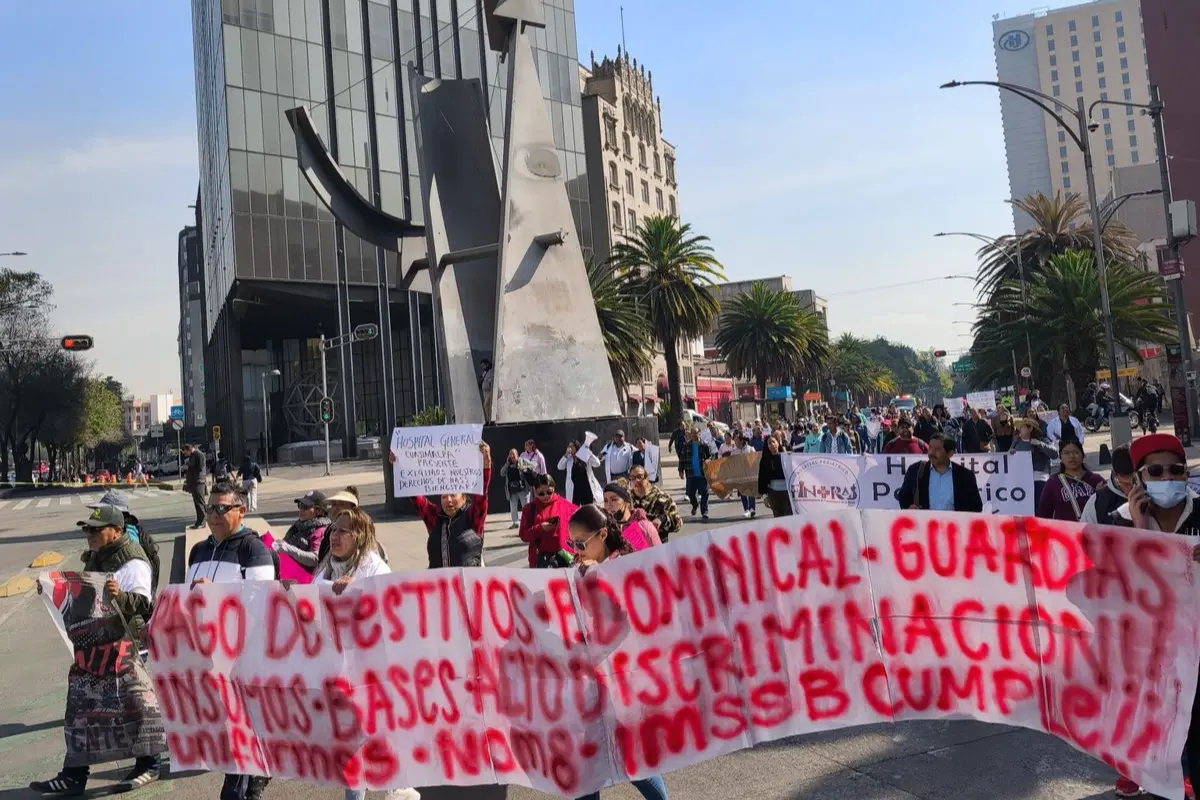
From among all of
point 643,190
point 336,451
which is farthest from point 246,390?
point 643,190

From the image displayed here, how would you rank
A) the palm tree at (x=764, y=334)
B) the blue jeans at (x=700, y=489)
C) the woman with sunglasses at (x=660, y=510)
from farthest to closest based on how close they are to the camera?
the palm tree at (x=764, y=334) < the blue jeans at (x=700, y=489) < the woman with sunglasses at (x=660, y=510)

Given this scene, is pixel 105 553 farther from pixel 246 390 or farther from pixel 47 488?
pixel 246 390

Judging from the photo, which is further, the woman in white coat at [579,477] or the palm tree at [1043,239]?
the palm tree at [1043,239]

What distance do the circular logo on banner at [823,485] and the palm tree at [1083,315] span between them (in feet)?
104

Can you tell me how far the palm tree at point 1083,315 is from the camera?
37.0 metres

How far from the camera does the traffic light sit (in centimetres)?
3089

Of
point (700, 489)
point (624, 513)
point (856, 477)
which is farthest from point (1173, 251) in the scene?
point (624, 513)

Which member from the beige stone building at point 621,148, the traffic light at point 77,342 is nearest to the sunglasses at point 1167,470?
the traffic light at point 77,342

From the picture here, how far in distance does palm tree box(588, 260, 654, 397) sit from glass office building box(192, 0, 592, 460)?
10004 millimetres

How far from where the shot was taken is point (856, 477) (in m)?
9.87

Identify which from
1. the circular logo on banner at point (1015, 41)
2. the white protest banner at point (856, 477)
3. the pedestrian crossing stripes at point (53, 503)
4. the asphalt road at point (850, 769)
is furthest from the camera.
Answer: the circular logo on banner at point (1015, 41)

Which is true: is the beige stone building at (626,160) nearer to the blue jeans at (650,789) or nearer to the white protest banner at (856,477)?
the white protest banner at (856,477)

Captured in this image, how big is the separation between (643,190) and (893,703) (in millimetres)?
76126

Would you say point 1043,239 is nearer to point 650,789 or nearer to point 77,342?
point 77,342
